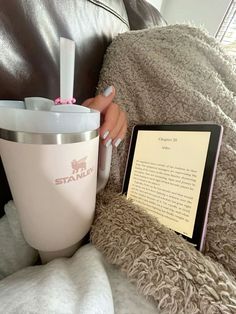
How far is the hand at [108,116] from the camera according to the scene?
0.42m

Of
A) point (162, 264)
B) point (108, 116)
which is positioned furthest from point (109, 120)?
point (162, 264)

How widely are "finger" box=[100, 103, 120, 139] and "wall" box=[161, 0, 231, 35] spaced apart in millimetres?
993

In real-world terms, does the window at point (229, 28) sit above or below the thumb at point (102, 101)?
above

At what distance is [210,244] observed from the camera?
0.37m

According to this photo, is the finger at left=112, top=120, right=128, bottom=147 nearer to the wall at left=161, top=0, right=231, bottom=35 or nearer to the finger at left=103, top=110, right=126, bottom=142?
the finger at left=103, top=110, right=126, bottom=142

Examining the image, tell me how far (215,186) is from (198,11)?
1.24 metres

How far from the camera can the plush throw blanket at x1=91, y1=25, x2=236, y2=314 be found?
0.29 metres

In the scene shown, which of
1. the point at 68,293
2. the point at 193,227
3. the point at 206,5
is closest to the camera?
the point at 68,293

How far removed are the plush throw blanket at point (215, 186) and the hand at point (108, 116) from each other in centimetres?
5

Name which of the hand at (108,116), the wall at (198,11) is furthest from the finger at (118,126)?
the wall at (198,11)

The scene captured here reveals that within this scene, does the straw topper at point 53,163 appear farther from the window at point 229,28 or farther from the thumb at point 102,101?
the window at point 229,28

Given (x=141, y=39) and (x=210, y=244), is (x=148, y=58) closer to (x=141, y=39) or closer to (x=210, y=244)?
(x=141, y=39)

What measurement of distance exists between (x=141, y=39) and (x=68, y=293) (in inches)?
20.1

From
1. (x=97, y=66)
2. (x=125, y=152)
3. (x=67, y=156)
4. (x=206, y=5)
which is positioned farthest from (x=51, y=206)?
(x=206, y=5)
